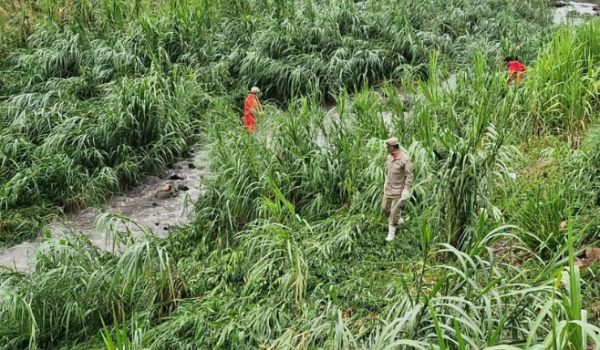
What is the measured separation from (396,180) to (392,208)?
10.9 inches

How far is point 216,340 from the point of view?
4.66m

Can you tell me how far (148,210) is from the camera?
7.92 m

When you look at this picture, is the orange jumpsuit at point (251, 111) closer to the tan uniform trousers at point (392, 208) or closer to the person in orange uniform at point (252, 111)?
the person in orange uniform at point (252, 111)

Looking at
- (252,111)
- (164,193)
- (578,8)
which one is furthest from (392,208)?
(578,8)

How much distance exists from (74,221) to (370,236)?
13.3ft

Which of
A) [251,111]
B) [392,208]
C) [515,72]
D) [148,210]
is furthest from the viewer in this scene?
[515,72]

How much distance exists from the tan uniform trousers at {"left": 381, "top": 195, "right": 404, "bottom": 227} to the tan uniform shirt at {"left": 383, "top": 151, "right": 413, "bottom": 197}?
71 millimetres

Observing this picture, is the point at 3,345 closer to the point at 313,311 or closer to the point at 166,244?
the point at 166,244

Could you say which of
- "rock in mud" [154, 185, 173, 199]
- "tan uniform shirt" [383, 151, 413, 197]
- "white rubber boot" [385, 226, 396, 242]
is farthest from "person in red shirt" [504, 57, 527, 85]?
"rock in mud" [154, 185, 173, 199]

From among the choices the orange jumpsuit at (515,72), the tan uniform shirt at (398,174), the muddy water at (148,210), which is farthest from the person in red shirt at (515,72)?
the muddy water at (148,210)

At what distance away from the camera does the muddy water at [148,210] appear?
7.04m

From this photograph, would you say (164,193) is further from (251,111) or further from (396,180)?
(396,180)

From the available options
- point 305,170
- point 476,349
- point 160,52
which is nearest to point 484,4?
point 160,52

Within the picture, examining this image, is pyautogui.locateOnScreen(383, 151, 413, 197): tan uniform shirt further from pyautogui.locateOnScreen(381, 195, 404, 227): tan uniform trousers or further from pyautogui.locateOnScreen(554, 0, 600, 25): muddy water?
pyautogui.locateOnScreen(554, 0, 600, 25): muddy water
